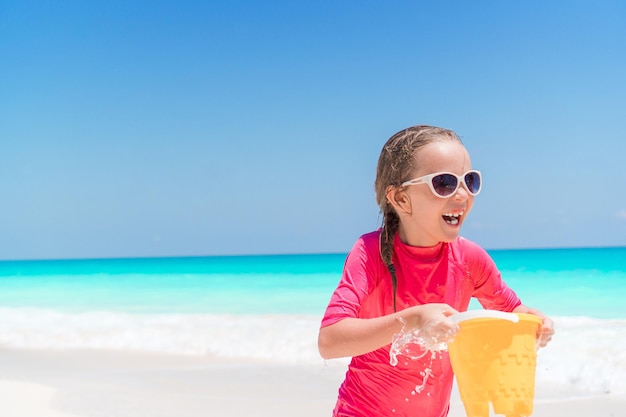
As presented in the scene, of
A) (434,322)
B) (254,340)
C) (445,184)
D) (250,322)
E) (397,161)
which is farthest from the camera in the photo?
(250,322)

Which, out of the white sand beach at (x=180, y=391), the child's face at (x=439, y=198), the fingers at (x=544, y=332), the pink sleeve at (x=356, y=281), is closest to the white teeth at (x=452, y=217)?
the child's face at (x=439, y=198)

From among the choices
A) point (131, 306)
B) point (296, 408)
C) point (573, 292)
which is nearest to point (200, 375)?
point (296, 408)

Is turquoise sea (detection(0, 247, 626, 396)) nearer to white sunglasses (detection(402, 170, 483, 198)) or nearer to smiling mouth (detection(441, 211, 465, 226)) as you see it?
smiling mouth (detection(441, 211, 465, 226))

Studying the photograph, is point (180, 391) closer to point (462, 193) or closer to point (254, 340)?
point (254, 340)

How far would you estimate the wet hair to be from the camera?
212 cm

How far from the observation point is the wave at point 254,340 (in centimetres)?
653

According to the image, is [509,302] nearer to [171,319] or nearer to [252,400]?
[252,400]

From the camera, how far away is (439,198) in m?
2.04

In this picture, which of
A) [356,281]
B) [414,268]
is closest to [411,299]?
[414,268]

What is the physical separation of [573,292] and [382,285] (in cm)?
1750

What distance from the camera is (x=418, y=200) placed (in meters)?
2.10

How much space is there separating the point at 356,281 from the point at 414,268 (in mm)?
241

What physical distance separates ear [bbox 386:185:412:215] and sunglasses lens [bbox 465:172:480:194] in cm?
18

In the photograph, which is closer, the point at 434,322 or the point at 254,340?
the point at 434,322
